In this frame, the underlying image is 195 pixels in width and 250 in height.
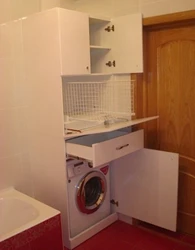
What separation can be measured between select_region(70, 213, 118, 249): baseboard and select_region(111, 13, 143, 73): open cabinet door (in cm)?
150

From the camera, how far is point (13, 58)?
2436mm

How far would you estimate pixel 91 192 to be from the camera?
2.78 meters

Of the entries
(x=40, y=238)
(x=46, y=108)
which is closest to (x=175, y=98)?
(x=46, y=108)

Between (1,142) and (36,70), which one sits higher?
(36,70)

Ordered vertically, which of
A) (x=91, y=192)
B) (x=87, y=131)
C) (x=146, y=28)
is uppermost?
(x=146, y=28)

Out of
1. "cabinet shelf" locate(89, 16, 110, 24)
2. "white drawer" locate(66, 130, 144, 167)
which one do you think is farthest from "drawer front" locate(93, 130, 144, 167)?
"cabinet shelf" locate(89, 16, 110, 24)

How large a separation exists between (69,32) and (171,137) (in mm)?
1338

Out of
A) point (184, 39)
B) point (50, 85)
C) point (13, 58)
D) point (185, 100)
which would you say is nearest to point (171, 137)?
point (185, 100)

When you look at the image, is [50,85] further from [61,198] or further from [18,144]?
[61,198]

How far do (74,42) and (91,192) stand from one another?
4.74 feet

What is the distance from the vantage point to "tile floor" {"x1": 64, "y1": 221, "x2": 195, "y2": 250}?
2510 mm

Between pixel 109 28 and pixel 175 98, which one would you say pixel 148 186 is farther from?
pixel 109 28

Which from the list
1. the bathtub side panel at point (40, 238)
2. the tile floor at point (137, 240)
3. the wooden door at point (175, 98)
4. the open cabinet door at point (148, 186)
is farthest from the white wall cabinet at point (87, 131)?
the bathtub side panel at point (40, 238)

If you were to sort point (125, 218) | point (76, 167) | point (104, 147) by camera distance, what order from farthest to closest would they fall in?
point (125, 218) < point (76, 167) < point (104, 147)
